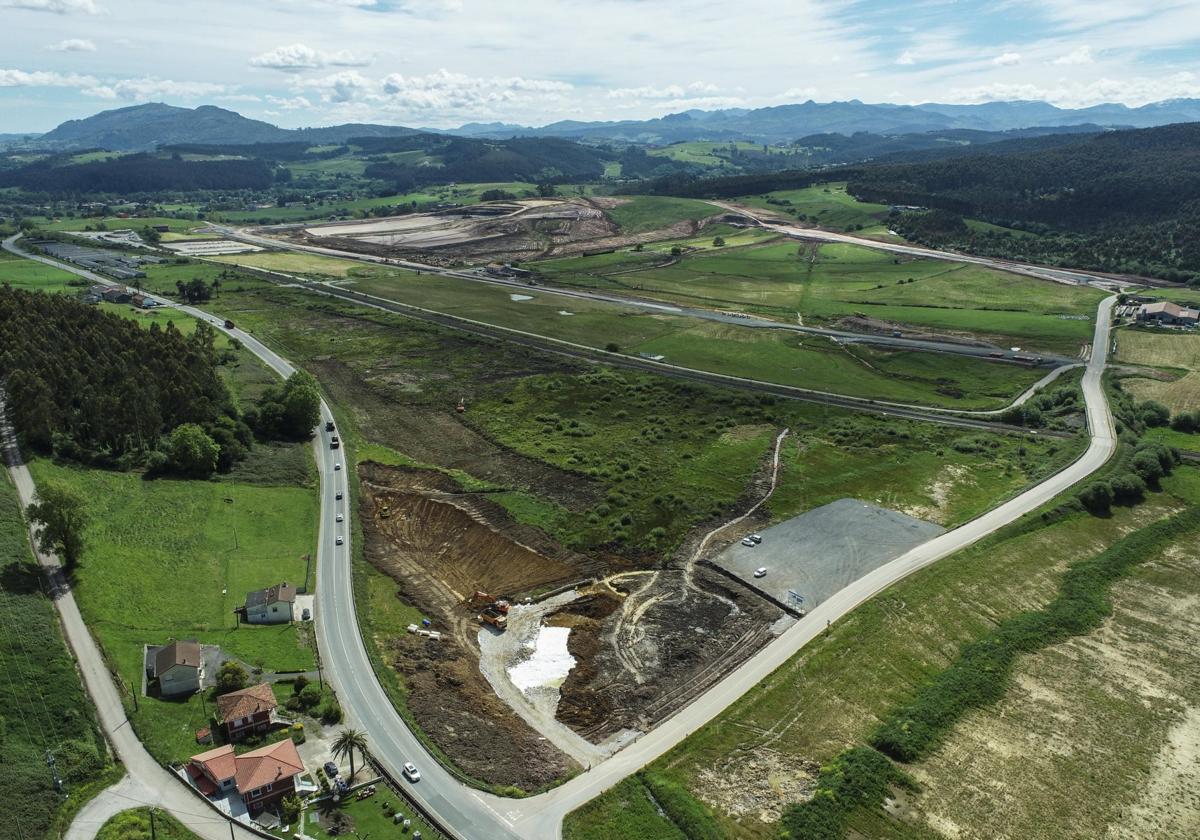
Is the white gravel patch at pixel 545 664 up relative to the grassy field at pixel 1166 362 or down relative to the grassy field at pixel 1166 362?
down

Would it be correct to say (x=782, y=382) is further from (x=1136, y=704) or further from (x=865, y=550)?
(x=1136, y=704)

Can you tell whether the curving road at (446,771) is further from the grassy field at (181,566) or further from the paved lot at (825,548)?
the grassy field at (181,566)

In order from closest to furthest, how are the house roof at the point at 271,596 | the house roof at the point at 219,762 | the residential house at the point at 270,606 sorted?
the house roof at the point at 219,762 < the residential house at the point at 270,606 < the house roof at the point at 271,596

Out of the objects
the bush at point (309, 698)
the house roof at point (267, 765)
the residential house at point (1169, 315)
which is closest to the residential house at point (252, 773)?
the house roof at point (267, 765)

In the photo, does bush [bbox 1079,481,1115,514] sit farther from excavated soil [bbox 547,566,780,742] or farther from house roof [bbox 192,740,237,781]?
house roof [bbox 192,740,237,781]

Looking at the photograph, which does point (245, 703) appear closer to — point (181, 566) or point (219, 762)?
point (219, 762)
